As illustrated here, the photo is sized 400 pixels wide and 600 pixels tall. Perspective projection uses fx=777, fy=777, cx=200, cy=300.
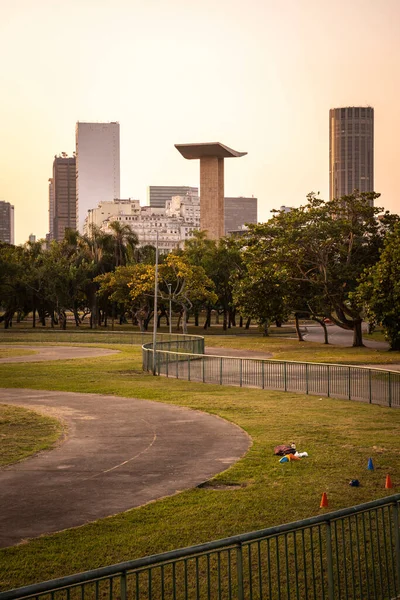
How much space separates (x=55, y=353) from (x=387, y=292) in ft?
83.0

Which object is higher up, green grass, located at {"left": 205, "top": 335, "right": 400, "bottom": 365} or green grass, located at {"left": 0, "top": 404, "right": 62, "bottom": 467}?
green grass, located at {"left": 205, "top": 335, "right": 400, "bottom": 365}

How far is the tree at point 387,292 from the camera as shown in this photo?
48594mm

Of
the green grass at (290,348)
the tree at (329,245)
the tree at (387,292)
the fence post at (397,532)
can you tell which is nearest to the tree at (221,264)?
the green grass at (290,348)

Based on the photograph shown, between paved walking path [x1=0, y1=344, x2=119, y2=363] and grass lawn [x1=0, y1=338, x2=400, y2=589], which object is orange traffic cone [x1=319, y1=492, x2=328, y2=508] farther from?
paved walking path [x1=0, y1=344, x2=119, y2=363]

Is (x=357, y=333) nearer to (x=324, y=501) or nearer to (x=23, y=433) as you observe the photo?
(x=23, y=433)

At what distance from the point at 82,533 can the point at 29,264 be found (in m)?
96.0

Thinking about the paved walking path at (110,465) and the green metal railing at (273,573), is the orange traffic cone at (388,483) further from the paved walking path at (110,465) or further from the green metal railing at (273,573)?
the paved walking path at (110,465)

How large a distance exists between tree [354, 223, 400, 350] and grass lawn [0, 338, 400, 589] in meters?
18.5

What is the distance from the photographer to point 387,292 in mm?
49562

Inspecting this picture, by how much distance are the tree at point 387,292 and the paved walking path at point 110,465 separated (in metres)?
23.8

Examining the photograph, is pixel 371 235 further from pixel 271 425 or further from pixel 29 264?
pixel 29 264

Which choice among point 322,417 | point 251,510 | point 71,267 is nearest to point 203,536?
point 251,510

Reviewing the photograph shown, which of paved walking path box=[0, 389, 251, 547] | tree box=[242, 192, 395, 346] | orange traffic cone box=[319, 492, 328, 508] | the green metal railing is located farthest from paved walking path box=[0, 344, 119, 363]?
the green metal railing

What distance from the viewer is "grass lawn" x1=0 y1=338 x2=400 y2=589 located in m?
12.3
